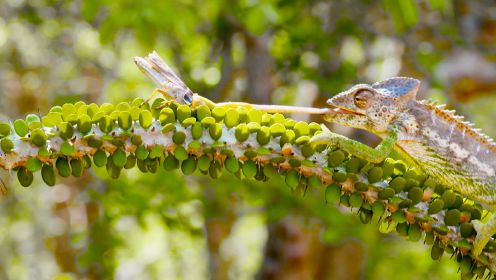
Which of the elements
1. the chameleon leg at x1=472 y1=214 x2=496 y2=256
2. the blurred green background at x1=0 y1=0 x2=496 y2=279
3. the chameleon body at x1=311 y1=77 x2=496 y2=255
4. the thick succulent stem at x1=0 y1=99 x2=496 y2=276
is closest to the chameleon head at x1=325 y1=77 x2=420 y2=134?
the chameleon body at x1=311 y1=77 x2=496 y2=255

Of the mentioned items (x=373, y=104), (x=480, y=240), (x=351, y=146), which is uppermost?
(x=373, y=104)

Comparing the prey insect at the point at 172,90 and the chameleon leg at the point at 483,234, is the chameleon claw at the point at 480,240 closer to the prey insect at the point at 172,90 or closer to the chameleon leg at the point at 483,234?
the chameleon leg at the point at 483,234

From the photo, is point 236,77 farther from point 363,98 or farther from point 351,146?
point 351,146

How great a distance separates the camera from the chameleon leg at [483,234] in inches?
95.9

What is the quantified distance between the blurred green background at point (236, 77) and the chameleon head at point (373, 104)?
2.77m

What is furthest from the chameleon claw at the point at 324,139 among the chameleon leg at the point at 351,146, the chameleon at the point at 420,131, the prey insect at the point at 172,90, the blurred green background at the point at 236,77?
the blurred green background at the point at 236,77

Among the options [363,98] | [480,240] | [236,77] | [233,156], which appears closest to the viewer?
[233,156]

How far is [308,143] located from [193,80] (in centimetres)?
481

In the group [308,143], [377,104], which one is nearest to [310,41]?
[377,104]

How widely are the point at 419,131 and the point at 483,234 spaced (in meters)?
0.50

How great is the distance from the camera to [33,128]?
217 cm

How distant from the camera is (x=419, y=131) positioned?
284 centimetres

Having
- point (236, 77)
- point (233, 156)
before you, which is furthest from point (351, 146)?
point (236, 77)

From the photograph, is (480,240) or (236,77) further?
(236,77)
